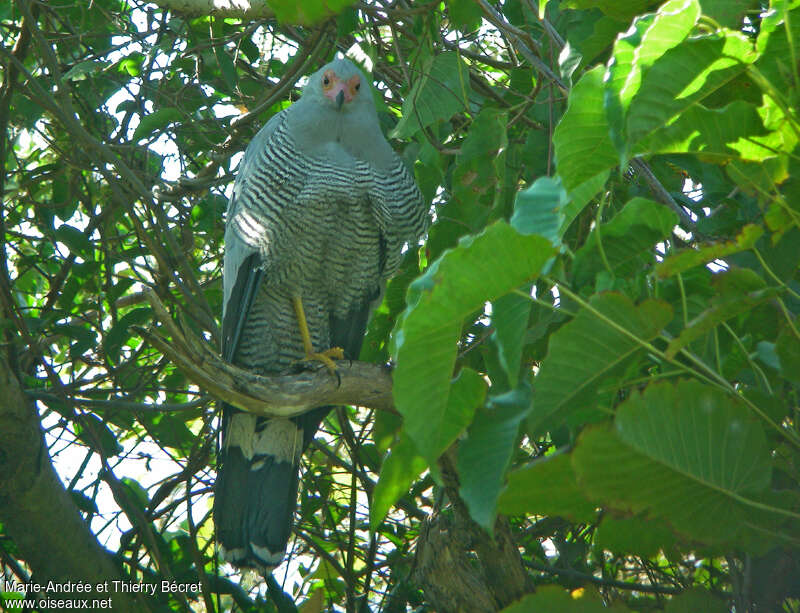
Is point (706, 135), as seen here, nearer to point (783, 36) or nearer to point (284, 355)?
point (783, 36)

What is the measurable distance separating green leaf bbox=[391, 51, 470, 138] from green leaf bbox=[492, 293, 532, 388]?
0.91 metres

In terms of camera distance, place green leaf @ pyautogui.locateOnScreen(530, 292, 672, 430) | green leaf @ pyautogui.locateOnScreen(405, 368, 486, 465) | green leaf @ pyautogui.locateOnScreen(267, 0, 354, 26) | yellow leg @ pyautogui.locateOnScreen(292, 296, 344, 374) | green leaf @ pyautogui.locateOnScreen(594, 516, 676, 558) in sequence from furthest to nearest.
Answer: yellow leg @ pyautogui.locateOnScreen(292, 296, 344, 374), green leaf @ pyautogui.locateOnScreen(267, 0, 354, 26), green leaf @ pyautogui.locateOnScreen(594, 516, 676, 558), green leaf @ pyautogui.locateOnScreen(405, 368, 486, 465), green leaf @ pyautogui.locateOnScreen(530, 292, 672, 430)

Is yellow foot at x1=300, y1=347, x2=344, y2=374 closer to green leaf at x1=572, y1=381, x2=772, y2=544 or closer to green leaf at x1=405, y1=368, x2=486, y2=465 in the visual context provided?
green leaf at x1=405, y1=368, x2=486, y2=465

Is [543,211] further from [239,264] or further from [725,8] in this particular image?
[239,264]

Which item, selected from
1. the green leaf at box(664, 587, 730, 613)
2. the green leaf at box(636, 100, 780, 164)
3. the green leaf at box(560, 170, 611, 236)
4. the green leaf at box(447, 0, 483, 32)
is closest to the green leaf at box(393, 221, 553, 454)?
the green leaf at box(560, 170, 611, 236)

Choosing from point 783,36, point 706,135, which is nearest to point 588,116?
point 706,135

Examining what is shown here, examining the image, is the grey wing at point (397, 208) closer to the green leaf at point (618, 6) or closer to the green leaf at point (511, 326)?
the green leaf at point (618, 6)

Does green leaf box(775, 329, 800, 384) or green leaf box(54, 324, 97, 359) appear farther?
green leaf box(54, 324, 97, 359)

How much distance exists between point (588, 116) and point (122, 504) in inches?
93.1

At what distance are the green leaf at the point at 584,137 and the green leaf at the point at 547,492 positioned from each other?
0.51 meters

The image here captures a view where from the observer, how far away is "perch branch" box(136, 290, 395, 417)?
7.14 ft

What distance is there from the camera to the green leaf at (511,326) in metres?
1.52

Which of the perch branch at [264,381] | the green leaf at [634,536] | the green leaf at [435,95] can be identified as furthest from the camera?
the green leaf at [435,95]

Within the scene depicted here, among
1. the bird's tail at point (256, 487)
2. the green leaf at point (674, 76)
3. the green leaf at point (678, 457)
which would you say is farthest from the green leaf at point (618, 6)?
the bird's tail at point (256, 487)
